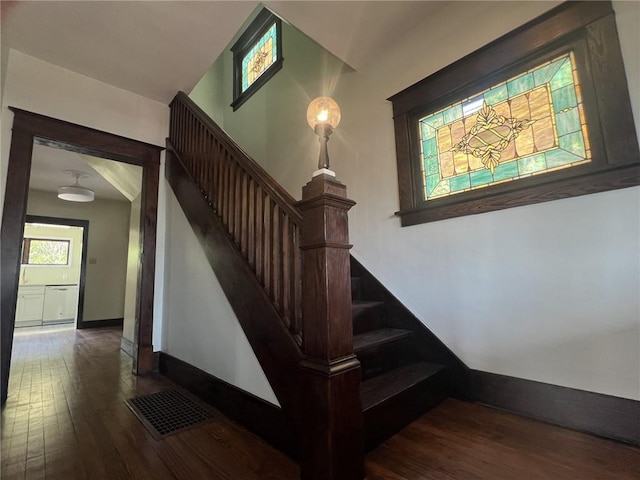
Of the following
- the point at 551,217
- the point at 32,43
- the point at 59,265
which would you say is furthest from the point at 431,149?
the point at 59,265

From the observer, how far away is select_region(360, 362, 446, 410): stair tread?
4.50 feet

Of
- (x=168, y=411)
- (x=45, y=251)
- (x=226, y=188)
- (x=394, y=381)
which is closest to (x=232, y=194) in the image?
(x=226, y=188)

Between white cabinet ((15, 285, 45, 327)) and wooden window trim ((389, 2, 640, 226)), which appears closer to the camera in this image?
wooden window trim ((389, 2, 640, 226))

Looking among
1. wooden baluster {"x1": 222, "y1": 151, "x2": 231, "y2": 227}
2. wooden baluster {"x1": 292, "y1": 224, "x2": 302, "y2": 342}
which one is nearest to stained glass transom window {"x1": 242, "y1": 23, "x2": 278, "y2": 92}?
wooden baluster {"x1": 222, "y1": 151, "x2": 231, "y2": 227}

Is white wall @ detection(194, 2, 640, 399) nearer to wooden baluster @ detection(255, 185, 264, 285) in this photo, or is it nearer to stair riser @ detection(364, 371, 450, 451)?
stair riser @ detection(364, 371, 450, 451)

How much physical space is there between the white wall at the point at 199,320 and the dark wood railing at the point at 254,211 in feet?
1.18

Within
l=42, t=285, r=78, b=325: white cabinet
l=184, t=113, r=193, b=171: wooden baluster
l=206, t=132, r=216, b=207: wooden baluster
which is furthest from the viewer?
l=42, t=285, r=78, b=325: white cabinet

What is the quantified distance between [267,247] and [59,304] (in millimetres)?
8081

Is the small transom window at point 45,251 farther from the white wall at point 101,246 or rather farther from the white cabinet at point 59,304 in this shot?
the white wall at point 101,246

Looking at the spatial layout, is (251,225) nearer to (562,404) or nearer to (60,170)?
(562,404)

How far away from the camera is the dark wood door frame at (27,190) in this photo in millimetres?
2018

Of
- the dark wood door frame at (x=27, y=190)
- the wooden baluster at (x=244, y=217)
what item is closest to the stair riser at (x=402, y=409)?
the wooden baluster at (x=244, y=217)

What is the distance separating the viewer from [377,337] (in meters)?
1.78

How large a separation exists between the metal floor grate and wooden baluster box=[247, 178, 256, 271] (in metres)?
0.92
